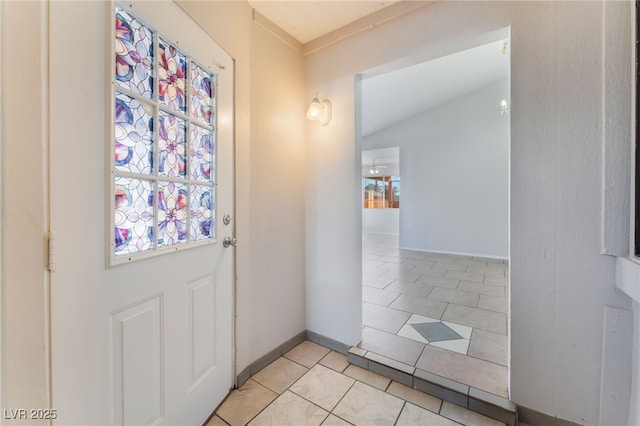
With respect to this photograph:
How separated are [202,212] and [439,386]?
169cm

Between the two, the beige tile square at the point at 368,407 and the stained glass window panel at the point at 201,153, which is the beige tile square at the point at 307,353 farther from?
the stained glass window panel at the point at 201,153

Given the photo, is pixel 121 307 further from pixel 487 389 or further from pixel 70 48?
pixel 487 389

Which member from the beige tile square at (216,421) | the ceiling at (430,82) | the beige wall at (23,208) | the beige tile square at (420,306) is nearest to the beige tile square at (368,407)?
the beige tile square at (216,421)

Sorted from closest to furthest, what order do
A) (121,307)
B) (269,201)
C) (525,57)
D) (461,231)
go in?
(121,307)
(525,57)
(269,201)
(461,231)

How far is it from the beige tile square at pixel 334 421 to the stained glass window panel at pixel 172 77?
1735 millimetres

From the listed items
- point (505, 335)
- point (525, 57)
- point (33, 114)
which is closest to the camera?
point (33, 114)

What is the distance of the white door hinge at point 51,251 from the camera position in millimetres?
744

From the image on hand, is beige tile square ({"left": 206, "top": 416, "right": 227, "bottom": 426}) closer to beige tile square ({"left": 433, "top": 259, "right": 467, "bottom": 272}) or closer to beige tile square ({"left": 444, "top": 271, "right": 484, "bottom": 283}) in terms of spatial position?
beige tile square ({"left": 444, "top": 271, "right": 484, "bottom": 283})

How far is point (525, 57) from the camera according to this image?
1305mm

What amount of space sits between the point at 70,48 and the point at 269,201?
1182 millimetres

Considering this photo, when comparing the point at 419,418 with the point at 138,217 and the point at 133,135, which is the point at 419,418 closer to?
the point at 138,217

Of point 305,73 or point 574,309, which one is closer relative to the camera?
point 574,309

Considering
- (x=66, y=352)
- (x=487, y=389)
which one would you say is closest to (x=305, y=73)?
(x=66, y=352)

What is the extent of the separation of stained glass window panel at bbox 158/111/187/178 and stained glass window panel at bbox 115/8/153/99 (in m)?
0.12
